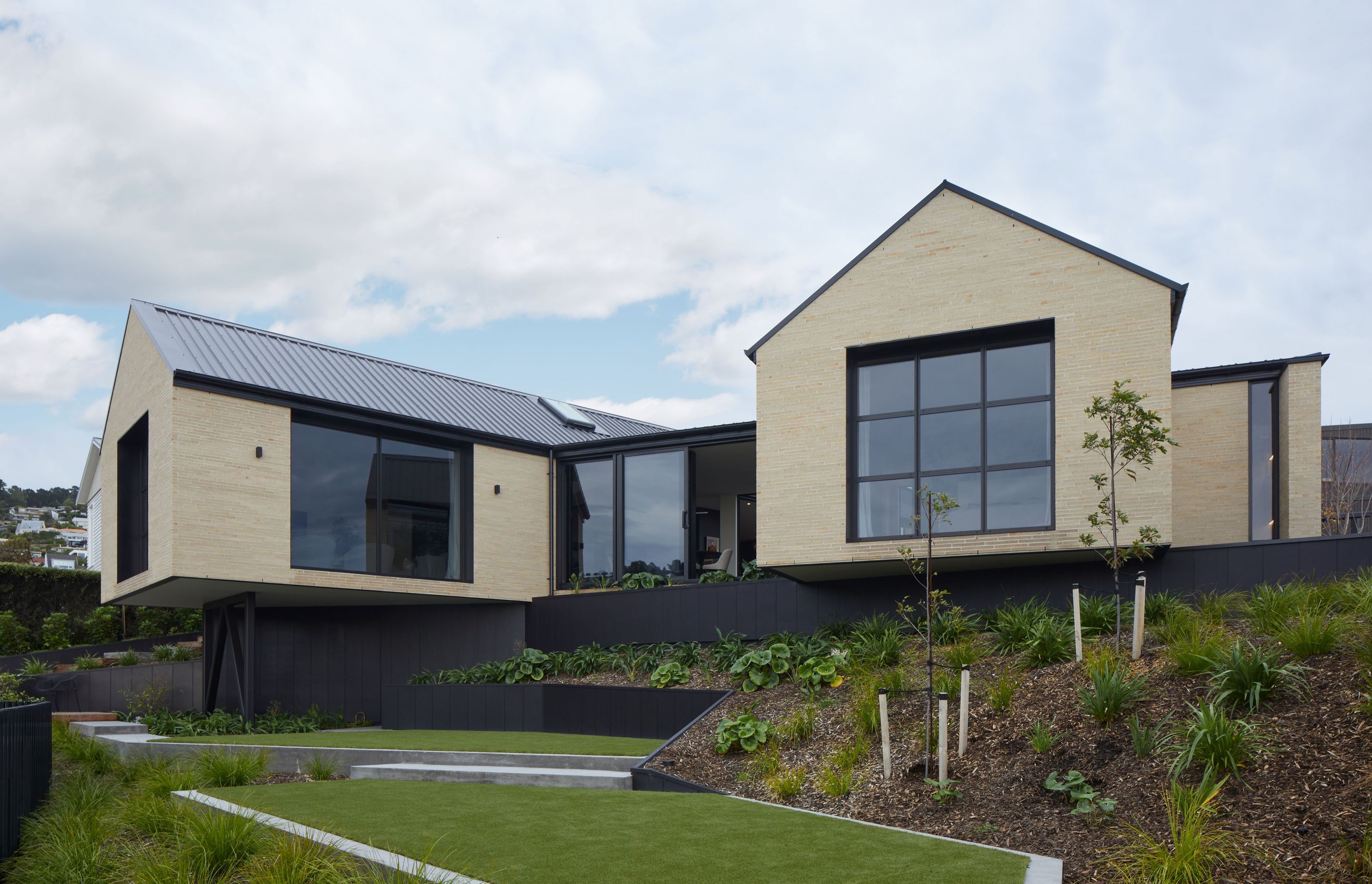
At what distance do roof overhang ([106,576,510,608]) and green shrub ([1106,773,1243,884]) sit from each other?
1263 cm

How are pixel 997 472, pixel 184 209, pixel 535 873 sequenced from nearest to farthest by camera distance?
1. pixel 535 873
2. pixel 997 472
3. pixel 184 209

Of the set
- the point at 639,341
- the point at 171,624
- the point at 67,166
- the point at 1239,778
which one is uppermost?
the point at 67,166

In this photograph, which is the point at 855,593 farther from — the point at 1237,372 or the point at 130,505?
the point at 130,505

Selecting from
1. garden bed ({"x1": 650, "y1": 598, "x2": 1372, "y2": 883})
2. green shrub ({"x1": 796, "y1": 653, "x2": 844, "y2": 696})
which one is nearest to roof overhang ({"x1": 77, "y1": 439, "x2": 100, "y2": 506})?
green shrub ({"x1": 796, "y1": 653, "x2": 844, "y2": 696})

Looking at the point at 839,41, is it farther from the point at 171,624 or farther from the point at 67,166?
the point at 171,624

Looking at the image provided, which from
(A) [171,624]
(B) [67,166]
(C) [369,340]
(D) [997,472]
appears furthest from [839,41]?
(C) [369,340]

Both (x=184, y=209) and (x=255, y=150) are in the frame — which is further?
(x=184, y=209)

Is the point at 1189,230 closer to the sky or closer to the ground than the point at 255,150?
closer to the ground

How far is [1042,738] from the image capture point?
7.98m

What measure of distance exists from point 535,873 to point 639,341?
2017cm

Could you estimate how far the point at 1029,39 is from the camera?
11953mm

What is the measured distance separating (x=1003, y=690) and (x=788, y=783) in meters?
2.09

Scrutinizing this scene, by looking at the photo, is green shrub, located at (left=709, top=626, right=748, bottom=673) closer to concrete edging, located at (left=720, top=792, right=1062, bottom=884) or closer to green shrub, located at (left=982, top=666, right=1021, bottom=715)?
green shrub, located at (left=982, top=666, right=1021, bottom=715)

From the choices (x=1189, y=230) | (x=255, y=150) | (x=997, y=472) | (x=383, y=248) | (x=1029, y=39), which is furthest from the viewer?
(x=383, y=248)
